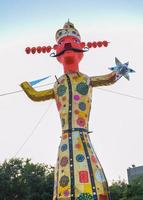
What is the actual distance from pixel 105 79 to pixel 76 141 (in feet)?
5.79

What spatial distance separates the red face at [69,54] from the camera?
29.1ft

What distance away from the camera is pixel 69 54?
29.1 feet

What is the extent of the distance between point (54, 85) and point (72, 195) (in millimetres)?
2755

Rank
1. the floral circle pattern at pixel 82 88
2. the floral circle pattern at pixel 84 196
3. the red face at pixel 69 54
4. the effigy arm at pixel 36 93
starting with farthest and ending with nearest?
the effigy arm at pixel 36 93 < the red face at pixel 69 54 < the floral circle pattern at pixel 82 88 < the floral circle pattern at pixel 84 196

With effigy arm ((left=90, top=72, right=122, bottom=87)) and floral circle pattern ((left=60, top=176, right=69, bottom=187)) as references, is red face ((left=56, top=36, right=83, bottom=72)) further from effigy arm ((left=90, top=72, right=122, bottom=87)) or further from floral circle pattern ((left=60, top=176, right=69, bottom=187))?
floral circle pattern ((left=60, top=176, right=69, bottom=187))

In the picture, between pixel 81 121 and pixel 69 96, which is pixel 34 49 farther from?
pixel 81 121

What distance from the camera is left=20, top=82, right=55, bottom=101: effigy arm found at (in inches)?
354

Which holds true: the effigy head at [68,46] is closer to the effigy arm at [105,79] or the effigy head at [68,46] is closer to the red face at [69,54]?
the red face at [69,54]

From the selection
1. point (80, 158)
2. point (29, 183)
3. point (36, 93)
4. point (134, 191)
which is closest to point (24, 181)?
point (29, 183)

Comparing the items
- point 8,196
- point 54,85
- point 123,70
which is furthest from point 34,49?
point 8,196

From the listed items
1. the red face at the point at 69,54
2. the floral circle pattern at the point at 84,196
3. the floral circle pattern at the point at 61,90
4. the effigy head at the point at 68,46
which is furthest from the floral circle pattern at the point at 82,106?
the floral circle pattern at the point at 84,196

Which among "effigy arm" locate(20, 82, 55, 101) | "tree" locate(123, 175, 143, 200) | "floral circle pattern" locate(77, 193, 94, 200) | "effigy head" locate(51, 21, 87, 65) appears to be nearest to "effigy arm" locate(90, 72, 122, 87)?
"effigy head" locate(51, 21, 87, 65)

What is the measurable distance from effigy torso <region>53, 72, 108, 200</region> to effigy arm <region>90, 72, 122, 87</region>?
0.17 metres

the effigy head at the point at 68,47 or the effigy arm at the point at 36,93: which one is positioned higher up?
the effigy head at the point at 68,47
